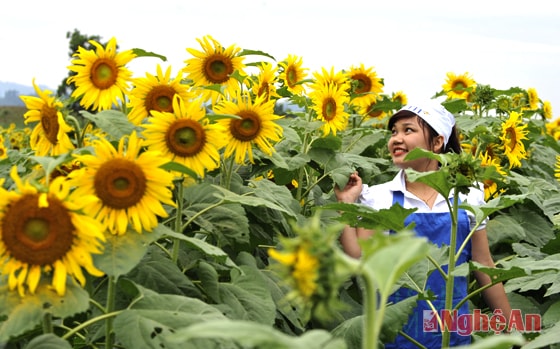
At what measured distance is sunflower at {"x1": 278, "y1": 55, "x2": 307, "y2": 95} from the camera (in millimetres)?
4147

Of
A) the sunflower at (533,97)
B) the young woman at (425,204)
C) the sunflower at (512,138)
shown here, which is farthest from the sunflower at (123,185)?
the sunflower at (533,97)

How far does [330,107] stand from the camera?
381cm

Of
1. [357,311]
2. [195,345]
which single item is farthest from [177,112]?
[357,311]

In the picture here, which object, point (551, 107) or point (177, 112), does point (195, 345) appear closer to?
point (177, 112)

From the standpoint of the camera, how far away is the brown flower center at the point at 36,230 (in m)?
1.75

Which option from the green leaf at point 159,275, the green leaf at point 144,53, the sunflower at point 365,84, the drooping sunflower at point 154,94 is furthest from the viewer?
the sunflower at point 365,84

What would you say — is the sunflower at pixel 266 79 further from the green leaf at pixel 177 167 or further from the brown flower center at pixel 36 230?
the brown flower center at pixel 36 230

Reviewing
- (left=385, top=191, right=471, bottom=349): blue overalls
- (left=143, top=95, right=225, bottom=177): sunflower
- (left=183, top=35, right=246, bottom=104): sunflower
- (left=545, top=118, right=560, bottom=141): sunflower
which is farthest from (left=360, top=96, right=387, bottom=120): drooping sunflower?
(left=545, top=118, right=560, bottom=141): sunflower

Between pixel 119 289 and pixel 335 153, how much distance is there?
165 cm

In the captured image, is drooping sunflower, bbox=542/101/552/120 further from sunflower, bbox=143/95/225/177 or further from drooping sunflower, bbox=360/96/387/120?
sunflower, bbox=143/95/225/177

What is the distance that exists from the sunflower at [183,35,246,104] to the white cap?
922 mm

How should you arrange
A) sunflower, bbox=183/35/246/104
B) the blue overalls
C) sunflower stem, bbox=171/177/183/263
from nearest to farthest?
sunflower stem, bbox=171/177/183/263, sunflower, bbox=183/35/246/104, the blue overalls

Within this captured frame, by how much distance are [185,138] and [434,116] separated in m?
1.63

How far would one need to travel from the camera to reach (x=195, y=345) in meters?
1.86
